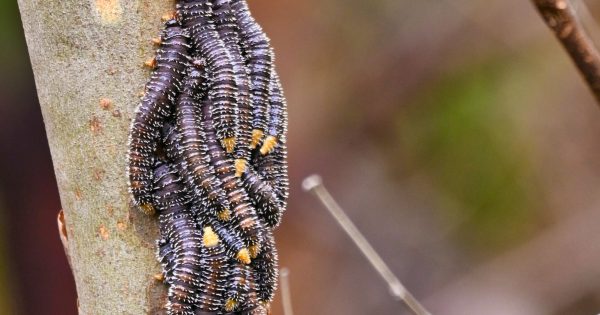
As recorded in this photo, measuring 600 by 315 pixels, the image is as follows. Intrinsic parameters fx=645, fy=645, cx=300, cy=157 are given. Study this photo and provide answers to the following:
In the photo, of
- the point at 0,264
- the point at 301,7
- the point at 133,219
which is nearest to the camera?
the point at 133,219

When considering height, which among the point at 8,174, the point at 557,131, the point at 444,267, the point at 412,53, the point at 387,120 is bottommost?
the point at 444,267

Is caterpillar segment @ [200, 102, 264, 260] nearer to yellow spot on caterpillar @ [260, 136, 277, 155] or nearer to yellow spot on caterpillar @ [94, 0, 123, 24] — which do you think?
yellow spot on caterpillar @ [260, 136, 277, 155]

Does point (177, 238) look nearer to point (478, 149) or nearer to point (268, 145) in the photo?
point (268, 145)

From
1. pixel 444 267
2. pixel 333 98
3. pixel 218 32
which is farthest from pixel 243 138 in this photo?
pixel 444 267

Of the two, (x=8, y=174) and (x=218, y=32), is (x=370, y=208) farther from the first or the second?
(x=218, y=32)

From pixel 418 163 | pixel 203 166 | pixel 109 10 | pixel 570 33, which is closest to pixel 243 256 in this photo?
pixel 203 166

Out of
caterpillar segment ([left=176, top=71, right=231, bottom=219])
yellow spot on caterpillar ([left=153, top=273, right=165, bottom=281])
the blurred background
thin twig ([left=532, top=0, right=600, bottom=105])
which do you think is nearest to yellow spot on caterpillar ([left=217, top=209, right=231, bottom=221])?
caterpillar segment ([left=176, top=71, right=231, bottom=219])

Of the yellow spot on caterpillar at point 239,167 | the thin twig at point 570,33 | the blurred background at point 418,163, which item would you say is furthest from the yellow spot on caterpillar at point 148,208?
the blurred background at point 418,163
